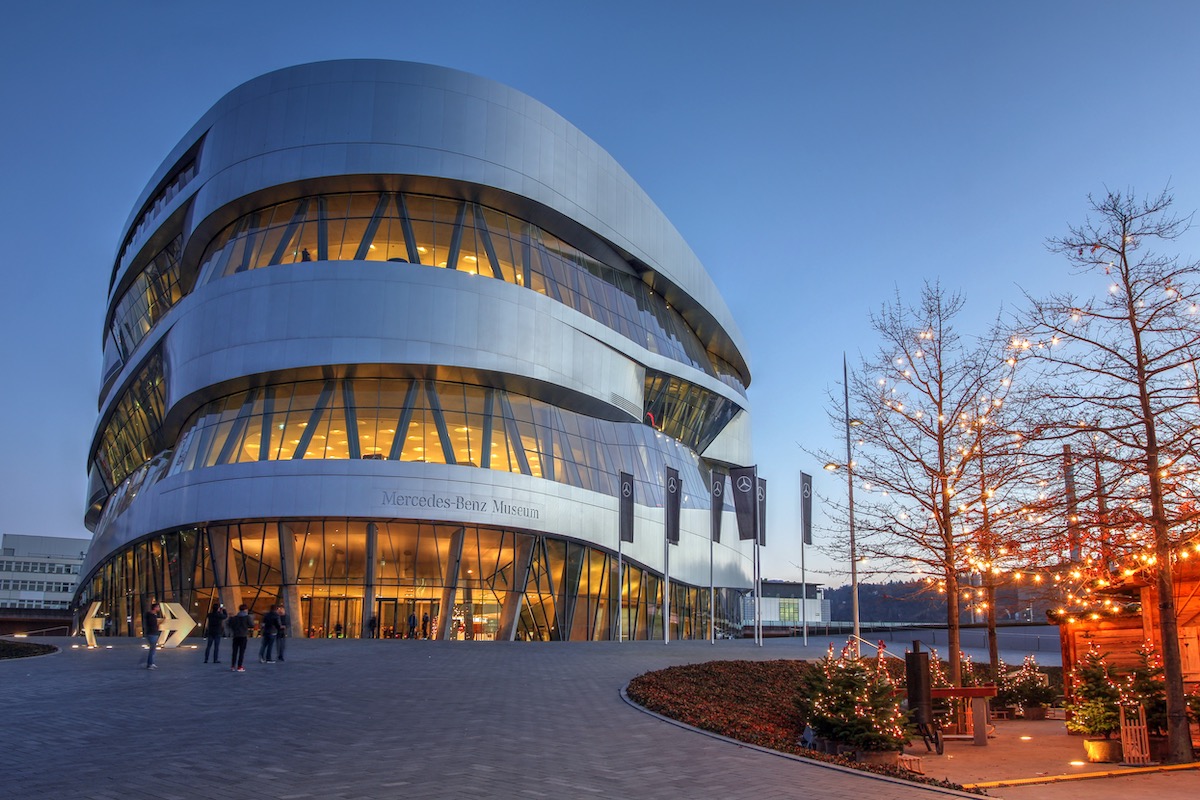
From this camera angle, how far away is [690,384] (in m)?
61.9

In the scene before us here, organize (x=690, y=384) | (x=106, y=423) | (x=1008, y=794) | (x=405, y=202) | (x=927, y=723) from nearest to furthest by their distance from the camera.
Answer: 1. (x=1008, y=794)
2. (x=927, y=723)
3. (x=405, y=202)
4. (x=690, y=384)
5. (x=106, y=423)

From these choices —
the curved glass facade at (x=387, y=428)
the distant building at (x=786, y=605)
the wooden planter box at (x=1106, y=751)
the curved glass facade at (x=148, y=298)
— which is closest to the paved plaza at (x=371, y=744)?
the wooden planter box at (x=1106, y=751)

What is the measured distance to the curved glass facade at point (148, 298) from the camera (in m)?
56.8

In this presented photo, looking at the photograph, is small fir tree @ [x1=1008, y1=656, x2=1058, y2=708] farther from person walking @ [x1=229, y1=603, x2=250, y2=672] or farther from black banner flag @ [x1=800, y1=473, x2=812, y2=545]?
person walking @ [x1=229, y1=603, x2=250, y2=672]

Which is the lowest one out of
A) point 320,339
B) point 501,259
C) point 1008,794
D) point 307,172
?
point 1008,794

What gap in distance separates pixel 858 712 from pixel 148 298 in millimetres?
56318

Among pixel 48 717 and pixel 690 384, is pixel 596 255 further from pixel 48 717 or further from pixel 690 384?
pixel 48 717

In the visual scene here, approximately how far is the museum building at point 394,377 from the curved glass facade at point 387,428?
0.12 m

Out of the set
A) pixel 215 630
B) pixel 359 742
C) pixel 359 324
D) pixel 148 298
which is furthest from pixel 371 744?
pixel 148 298

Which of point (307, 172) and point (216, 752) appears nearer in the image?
point (216, 752)

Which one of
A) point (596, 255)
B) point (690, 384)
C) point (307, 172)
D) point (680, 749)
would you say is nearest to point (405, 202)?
point (307, 172)

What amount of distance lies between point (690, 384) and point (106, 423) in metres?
39.8

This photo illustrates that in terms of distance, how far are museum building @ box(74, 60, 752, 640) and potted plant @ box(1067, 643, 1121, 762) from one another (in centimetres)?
2650

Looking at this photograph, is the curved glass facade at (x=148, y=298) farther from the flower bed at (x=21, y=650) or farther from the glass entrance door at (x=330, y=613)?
the flower bed at (x=21, y=650)
